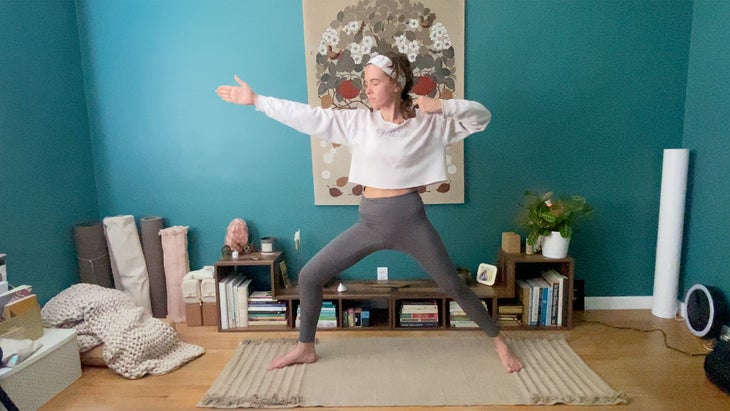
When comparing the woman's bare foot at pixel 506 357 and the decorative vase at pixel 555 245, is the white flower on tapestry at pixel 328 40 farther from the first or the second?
the woman's bare foot at pixel 506 357

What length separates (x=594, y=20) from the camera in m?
2.87

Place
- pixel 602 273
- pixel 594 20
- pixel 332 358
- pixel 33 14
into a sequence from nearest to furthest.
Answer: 1. pixel 332 358
2. pixel 33 14
3. pixel 594 20
4. pixel 602 273

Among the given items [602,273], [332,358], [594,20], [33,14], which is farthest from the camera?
[602,273]

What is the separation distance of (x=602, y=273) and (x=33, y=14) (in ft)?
12.6

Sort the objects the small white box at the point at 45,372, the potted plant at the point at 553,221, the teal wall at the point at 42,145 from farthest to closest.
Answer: the potted plant at the point at 553,221 < the teal wall at the point at 42,145 < the small white box at the point at 45,372

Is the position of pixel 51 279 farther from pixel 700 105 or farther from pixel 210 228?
Answer: pixel 700 105

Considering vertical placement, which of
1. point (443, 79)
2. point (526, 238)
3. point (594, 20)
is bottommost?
point (526, 238)

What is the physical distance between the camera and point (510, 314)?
9.37ft

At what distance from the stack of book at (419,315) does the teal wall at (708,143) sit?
1.61m

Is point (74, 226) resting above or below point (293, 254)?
above

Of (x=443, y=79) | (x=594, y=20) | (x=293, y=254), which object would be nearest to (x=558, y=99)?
(x=594, y=20)

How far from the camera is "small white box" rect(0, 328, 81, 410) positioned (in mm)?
2002

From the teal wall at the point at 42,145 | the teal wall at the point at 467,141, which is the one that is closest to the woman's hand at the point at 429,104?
the teal wall at the point at 467,141

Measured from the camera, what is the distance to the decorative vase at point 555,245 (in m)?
2.76
